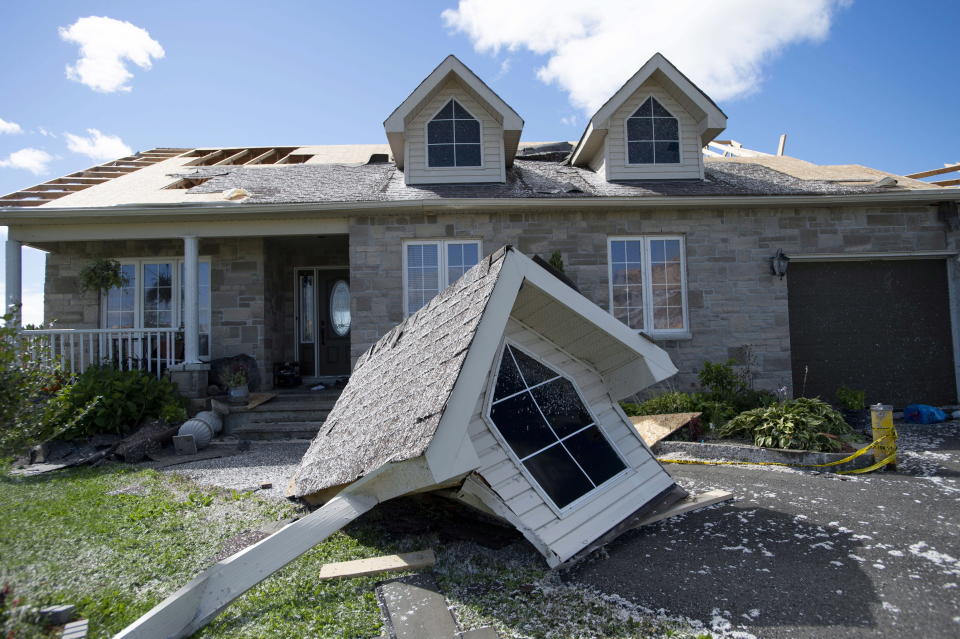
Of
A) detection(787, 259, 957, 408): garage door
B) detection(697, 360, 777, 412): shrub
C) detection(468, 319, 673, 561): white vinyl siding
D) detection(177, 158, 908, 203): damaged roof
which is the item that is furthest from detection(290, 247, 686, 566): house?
detection(787, 259, 957, 408): garage door

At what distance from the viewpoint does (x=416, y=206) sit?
888 cm

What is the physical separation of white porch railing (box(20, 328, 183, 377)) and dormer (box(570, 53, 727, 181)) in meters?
8.19

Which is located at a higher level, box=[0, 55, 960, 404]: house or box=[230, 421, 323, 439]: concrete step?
box=[0, 55, 960, 404]: house

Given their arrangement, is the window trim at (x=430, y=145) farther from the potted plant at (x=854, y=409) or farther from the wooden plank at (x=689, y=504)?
the wooden plank at (x=689, y=504)

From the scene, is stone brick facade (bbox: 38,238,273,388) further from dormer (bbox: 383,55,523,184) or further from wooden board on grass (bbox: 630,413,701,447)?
wooden board on grass (bbox: 630,413,701,447)

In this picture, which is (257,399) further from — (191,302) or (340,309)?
(340,309)

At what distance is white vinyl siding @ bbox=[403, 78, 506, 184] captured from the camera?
10055mm

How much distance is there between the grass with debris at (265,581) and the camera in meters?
2.78

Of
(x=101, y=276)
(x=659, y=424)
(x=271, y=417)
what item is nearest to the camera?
(x=659, y=424)

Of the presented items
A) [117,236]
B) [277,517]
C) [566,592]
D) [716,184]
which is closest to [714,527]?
[566,592]

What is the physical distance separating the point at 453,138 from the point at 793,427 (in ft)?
23.5

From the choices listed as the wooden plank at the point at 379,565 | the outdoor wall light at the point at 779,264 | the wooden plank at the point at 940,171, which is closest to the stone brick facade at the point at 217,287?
the wooden plank at the point at 379,565

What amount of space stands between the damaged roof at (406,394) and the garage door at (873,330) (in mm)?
7633

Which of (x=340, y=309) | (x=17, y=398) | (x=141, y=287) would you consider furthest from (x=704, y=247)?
(x=141, y=287)
